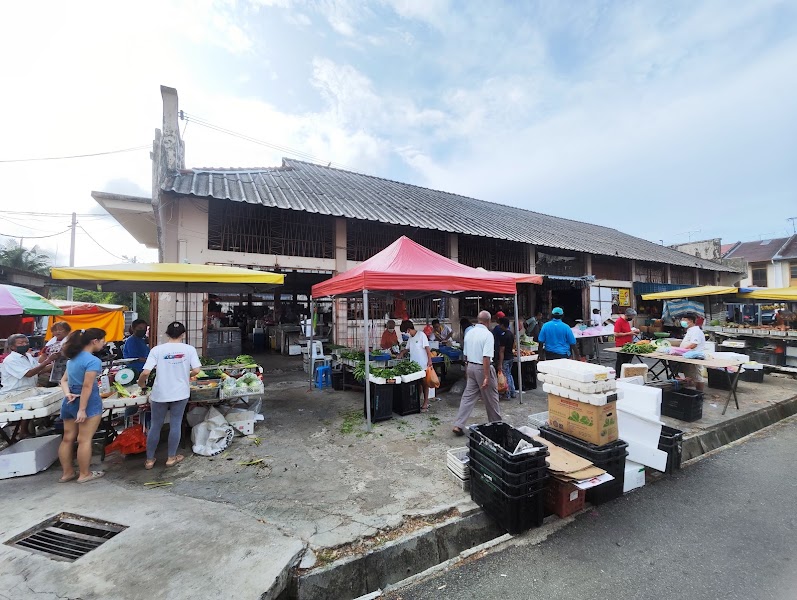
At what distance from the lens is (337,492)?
3586 mm

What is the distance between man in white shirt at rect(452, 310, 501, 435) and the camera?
500 centimetres

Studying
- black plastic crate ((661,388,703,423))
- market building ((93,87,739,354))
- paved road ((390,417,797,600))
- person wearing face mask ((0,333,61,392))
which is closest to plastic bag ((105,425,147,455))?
person wearing face mask ((0,333,61,392))

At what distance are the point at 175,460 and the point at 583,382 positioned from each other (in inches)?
198

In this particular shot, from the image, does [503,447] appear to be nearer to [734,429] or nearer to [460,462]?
[460,462]

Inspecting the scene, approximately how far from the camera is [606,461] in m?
3.61

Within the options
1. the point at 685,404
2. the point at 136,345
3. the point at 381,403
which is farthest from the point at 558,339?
the point at 136,345

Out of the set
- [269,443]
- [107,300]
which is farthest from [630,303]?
[107,300]

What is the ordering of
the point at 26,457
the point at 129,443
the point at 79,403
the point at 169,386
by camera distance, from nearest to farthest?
the point at 79,403, the point at 26,457, the point at 169,386, the point at 129,443

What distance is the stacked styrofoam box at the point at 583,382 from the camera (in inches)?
146

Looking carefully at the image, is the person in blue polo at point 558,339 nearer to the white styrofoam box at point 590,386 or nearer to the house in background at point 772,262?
the white styrofoam box at point 590,386

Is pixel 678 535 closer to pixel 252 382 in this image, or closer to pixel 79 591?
pixel 79 591

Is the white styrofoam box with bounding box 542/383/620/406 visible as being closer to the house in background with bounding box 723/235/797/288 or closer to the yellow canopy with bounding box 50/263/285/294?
the yellow canopy with bounding box 50/263/285/294

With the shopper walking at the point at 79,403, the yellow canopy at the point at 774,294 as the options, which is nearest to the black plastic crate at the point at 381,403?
the shopper walking at the point at 79,403

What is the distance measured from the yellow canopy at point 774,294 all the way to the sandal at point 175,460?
15093 millimetres
